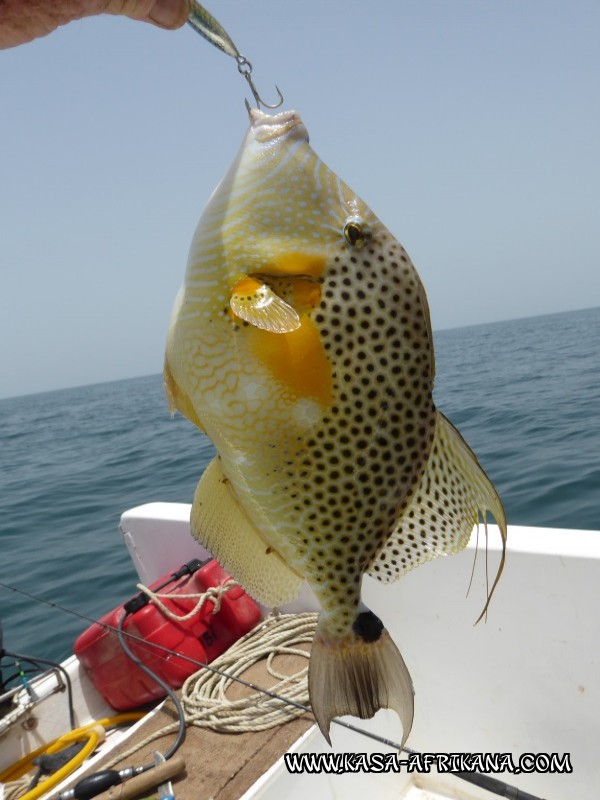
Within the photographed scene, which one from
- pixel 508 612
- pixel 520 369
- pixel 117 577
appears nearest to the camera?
pixel 508 612

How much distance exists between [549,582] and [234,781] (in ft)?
6.10

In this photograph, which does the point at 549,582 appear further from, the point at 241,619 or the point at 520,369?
the point at 520,369

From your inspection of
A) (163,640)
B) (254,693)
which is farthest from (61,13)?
(163,640)

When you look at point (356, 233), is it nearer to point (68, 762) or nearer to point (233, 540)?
point (233, 540)

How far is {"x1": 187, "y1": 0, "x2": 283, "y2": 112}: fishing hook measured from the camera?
4.87 ft

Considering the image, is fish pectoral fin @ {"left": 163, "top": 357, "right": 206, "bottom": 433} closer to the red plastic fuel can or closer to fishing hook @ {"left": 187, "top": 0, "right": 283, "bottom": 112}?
fishing hook @ {"left": 187, "top": 0, "right": 283, "bottom": 112}

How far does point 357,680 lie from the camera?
4.70 feet

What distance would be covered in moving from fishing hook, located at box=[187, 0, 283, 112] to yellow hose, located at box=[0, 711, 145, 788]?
3706mm

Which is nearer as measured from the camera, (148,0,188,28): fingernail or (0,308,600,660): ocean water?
(148,0,188,28): fingernail

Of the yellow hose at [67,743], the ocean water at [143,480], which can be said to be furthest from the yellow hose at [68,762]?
the ocean water at [143,480]

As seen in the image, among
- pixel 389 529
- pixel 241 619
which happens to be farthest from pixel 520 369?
pixel 389 529

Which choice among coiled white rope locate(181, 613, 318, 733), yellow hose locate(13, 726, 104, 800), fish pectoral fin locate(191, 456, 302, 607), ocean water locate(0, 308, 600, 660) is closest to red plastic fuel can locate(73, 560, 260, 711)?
coiled white rope locate(181, 613, 318, 733)

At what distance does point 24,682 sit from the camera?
14.3 feet

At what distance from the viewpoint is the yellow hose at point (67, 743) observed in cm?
362
